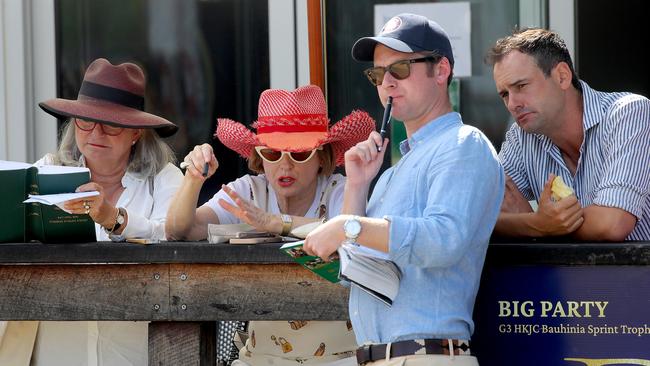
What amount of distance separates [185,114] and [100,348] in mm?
1967

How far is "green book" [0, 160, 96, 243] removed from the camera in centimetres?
340

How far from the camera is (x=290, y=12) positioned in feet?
17.5

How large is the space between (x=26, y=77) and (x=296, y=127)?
2.04 m

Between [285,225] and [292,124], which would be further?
[292,124]

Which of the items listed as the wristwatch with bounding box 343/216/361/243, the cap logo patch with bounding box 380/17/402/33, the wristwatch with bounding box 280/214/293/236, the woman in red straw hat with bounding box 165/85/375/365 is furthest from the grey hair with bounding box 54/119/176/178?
the wristwatch with bounding box 343/216/361/243

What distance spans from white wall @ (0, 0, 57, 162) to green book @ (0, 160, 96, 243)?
6.77ft

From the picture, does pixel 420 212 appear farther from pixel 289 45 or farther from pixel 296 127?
pixel 289 45

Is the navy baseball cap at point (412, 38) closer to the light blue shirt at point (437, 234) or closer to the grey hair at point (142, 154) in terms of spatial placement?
the light blue shirt at point (437, 234)

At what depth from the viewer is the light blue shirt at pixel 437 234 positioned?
99.7 inches

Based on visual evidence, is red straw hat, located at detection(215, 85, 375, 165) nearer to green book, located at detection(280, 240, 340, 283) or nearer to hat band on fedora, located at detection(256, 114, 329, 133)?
hat band on fedora, located at detection(256, 114, 329, 133)

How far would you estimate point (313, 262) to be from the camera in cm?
278

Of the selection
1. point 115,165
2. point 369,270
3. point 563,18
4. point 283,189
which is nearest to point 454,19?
point 563,18

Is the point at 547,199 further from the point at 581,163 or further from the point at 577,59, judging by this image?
the point at 577,59

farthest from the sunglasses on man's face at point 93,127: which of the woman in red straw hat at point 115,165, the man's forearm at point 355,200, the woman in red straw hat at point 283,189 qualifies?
the man's forearm at point 355,200
